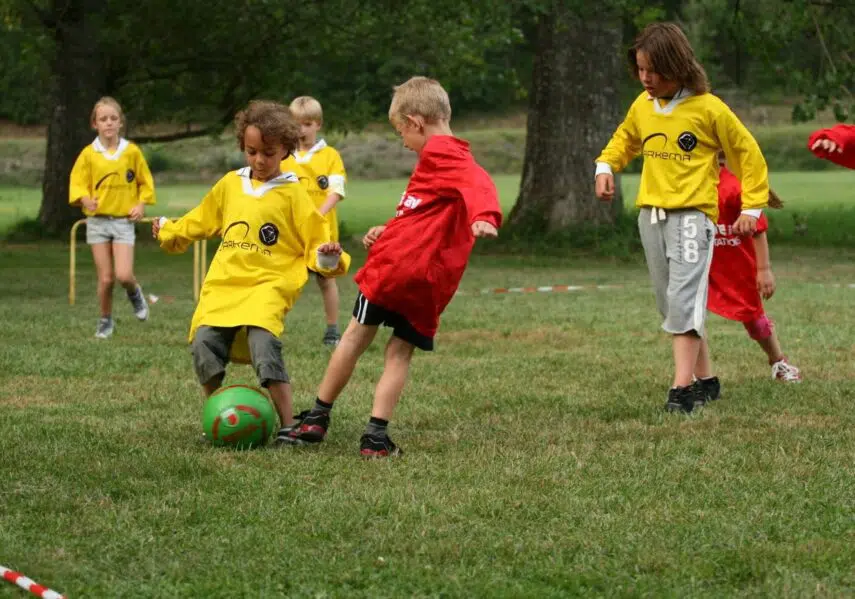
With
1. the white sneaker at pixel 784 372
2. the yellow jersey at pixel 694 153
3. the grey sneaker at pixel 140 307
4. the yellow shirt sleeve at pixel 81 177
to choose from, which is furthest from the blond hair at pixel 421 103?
the grey sneaker at pixel 140 307

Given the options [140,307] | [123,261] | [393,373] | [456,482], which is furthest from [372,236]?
[140,307]

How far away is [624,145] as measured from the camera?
798cm

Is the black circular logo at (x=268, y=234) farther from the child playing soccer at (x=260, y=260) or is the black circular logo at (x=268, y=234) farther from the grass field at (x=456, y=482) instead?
the grass field at (x=456, y=482)

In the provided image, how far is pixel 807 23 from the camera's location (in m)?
22.1

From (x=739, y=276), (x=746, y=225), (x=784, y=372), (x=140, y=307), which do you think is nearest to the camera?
(x=746, y=225)

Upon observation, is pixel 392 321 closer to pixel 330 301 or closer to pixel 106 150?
pixel 330 301

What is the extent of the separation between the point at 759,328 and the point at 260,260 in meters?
3.44

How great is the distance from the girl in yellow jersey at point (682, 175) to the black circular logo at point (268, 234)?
181 cm

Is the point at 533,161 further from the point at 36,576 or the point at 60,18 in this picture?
the point at 36,576

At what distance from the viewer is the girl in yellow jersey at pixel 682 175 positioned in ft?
24.8

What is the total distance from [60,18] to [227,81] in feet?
11.1

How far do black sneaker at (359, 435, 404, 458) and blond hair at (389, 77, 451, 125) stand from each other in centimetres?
134

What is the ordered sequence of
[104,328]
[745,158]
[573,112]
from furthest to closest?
[573,112] < [104,328] < [745,158]

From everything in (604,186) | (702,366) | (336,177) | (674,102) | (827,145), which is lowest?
(702,366)
